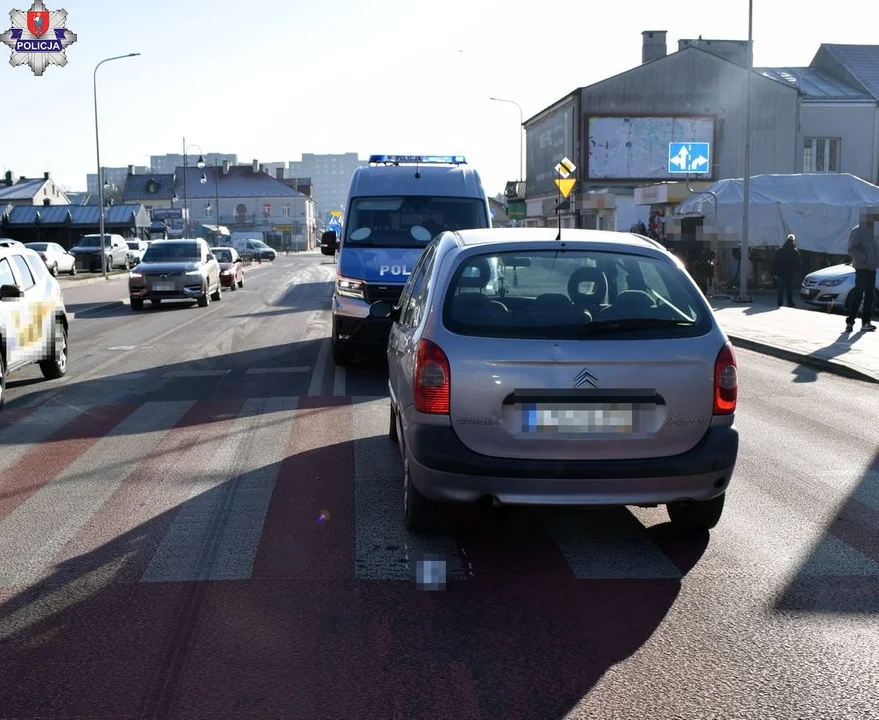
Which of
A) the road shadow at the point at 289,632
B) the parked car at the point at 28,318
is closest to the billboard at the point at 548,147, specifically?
the parked car at the point at 28,318

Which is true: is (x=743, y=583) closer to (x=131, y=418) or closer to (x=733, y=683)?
(x=733, y=683)

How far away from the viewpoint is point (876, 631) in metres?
4.33

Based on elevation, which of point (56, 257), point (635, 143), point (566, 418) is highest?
point (635, 143)

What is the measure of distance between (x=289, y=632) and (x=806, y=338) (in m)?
13.7

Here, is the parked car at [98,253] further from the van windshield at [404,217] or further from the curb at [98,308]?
the van windshield at [404,217]

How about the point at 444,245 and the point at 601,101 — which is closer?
the point at 444,245

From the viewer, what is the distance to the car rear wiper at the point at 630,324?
16.7 ft

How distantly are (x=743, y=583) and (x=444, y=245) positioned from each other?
2.51m

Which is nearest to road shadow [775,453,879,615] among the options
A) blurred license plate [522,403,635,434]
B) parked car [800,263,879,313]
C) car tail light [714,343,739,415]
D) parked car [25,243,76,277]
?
car tail light [714,343,739,415]

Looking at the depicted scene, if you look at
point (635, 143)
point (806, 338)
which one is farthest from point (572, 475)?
point (635, 143)

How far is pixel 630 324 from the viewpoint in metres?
5.13

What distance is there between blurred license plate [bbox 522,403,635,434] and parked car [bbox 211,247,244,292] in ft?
97.7

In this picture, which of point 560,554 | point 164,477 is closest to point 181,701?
point 560,554

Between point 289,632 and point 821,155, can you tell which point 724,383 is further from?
point 821,155
